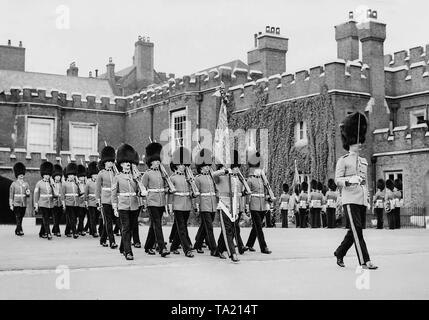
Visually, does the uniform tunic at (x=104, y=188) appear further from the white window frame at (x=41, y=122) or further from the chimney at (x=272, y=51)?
the white window frame at (x=41, y=122)

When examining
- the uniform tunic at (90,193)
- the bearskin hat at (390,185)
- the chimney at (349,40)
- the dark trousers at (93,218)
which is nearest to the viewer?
the uniform tunic at (90,193)

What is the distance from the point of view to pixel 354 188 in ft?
29.9

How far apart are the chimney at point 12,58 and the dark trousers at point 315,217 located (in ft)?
75.3

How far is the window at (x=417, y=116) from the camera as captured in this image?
26.5 meters

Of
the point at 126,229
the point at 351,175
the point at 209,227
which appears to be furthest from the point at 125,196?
the point at 351,175

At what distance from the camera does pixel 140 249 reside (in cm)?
1277

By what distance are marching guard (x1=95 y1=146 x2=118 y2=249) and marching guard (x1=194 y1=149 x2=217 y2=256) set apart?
2105 millimetres

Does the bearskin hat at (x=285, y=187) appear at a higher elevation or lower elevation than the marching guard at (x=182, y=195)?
higher

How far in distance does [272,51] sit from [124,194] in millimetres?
21295

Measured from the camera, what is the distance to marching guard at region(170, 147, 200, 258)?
442 inches

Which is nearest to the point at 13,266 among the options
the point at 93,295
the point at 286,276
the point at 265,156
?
the point at 93,295

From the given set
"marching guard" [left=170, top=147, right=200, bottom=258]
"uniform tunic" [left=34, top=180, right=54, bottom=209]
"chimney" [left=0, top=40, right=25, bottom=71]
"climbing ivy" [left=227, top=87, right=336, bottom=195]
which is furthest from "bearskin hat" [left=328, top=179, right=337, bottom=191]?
"chimney" [left=0, top=40, right=25, bottom=71]

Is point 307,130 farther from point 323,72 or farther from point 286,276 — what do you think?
point 286,276

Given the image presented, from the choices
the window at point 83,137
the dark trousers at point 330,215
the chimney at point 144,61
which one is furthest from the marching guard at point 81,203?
the chimney at point 144,61
